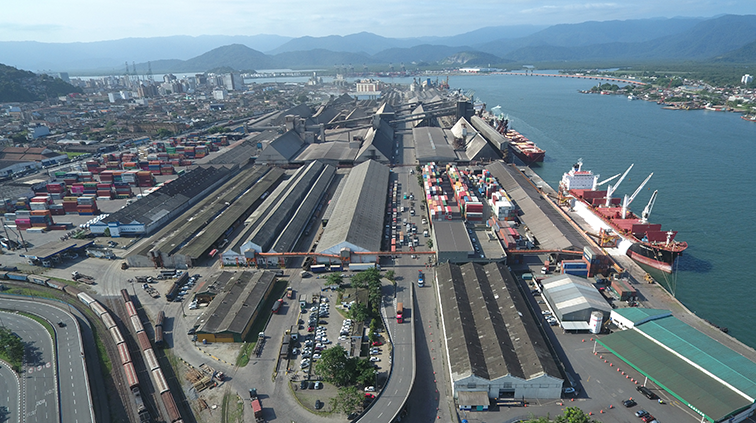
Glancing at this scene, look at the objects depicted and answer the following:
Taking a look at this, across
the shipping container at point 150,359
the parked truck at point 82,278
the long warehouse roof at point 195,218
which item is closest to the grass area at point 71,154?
the long warehouse roof at point 195,218

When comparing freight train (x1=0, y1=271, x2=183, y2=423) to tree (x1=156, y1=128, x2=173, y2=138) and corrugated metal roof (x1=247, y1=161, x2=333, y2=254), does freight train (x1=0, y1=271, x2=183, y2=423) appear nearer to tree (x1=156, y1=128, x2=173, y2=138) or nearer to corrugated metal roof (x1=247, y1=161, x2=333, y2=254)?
corrugated metal roof (x1=247, y1=161, x2=333, y2=254)

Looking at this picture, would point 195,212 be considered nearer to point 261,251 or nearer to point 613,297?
point 261,251

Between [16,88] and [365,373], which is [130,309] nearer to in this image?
[365,373]

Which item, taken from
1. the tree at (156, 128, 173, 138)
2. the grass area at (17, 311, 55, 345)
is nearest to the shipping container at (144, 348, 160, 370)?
the grass area at (17, 311, 55, 345)

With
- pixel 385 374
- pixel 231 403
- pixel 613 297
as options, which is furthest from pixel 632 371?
pixel 231 403

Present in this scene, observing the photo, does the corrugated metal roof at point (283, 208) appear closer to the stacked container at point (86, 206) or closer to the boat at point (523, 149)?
the stacked container at point (86, 206)

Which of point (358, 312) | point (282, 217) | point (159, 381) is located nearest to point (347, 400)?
point (358, 312)
